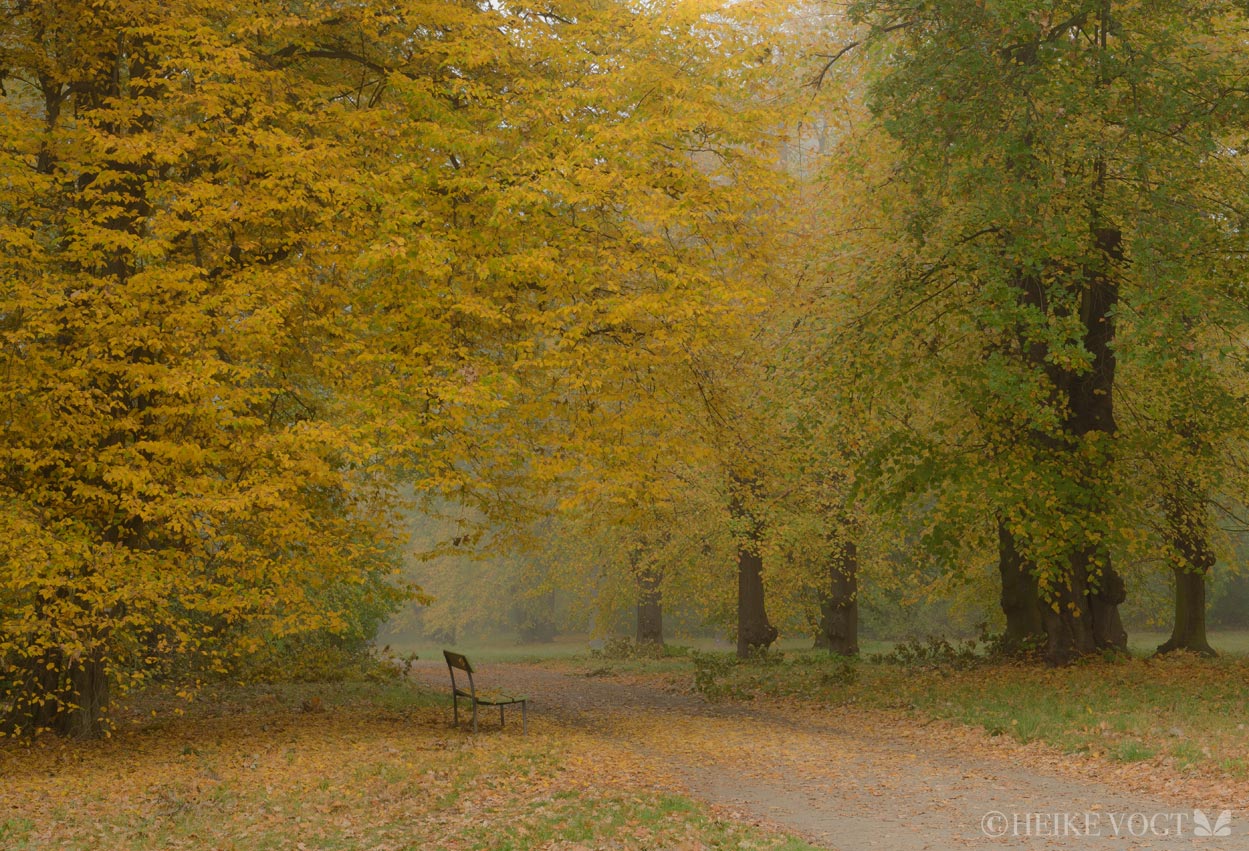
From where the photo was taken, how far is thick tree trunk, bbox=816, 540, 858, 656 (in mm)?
23828

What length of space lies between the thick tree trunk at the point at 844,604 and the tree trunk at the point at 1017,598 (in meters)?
5.29

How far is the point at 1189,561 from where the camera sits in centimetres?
1842

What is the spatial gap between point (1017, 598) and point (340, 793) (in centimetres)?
1307

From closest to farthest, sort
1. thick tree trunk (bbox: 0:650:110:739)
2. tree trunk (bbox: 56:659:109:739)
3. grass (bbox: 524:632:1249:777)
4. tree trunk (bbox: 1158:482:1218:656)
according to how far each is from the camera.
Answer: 1. grass (bbox: 524:632:1249:777)
2. thick tree trunk (bbox: 0:650:110:739)
3. tree trunk (bbox: 56:659:109:739)
4. tree trunk (bbox: 1158:482:1218:656)

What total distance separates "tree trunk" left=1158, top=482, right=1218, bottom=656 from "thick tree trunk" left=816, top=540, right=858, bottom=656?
6.35 metres

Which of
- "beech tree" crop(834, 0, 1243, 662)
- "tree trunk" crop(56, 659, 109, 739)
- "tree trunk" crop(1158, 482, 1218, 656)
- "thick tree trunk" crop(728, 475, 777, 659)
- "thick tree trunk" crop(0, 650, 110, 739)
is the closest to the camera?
"thick tree trunk" crop(0, 650, 110, 739)

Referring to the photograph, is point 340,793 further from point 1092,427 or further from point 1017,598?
point 1017,598

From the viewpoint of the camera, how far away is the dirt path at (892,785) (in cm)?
723

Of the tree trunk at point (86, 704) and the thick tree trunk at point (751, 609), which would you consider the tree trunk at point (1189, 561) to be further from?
the tree trunk at point (86, 704)

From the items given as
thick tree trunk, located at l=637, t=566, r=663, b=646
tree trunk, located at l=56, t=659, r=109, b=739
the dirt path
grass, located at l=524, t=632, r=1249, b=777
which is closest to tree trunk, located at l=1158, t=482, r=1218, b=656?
grass, located at l=524, t=632, r=1249, b=777

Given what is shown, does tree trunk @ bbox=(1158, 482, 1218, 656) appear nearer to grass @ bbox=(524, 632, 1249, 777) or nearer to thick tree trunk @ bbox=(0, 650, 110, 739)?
grass @ bbox=(524, 632, 1249, 777)

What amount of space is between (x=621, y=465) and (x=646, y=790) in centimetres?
486

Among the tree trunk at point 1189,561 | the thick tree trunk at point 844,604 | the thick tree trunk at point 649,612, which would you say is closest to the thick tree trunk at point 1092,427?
the tree trunk at point 1189,561

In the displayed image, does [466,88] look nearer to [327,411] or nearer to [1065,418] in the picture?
[327,411]
